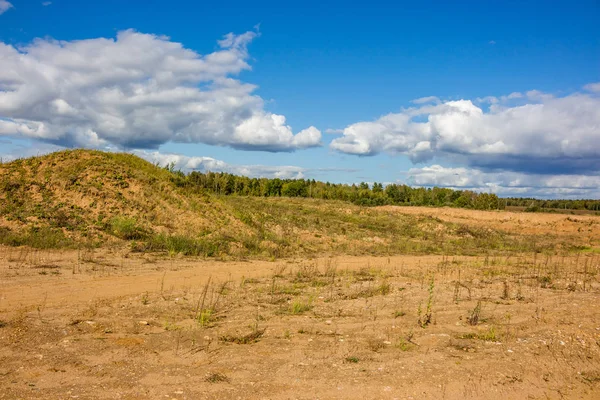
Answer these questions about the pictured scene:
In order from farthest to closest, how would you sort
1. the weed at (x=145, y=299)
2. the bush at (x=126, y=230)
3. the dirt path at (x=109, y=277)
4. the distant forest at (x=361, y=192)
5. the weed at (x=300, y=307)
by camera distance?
the distant forest at (x=361, y=192)
the bush at (x=126, y=230)
the dirt path at (x=109, y=277)
the weed at (x=145, y=299)
the weed at (x=300, y=307)

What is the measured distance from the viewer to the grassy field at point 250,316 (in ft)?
20.7

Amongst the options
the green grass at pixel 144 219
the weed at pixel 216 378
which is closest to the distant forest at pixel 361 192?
the green grass at pixel 144 219

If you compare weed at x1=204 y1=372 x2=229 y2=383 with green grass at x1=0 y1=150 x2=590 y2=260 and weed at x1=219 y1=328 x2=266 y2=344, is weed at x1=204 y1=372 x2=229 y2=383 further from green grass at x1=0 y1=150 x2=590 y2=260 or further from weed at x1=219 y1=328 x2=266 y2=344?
green grass at x1=0 y1=150 x2=590 y2=260

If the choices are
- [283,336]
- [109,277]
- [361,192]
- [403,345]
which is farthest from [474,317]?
[361,192]

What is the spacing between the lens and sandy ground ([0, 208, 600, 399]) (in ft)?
20.2

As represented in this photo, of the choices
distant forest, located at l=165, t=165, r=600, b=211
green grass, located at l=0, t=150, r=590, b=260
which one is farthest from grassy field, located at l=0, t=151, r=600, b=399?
distant forest, located at l=165, t=165, r=600, b=211

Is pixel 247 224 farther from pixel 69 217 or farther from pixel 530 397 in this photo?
pixel 530 397

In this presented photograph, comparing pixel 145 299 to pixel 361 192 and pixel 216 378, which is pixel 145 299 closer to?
pixel 216 378

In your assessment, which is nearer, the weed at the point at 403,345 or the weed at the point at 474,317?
the weed at the point at 403,345

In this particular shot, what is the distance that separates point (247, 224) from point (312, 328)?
17.5 m

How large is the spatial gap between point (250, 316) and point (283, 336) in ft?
4.87

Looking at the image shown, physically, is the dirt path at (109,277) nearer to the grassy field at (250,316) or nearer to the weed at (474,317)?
the grassy field at (250,316)

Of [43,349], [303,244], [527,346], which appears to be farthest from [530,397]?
[303,244]

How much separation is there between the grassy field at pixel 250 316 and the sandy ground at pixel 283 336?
1.5 inches
